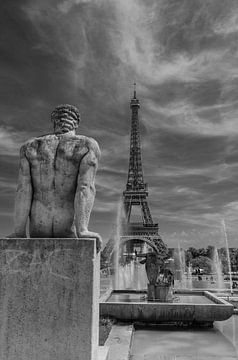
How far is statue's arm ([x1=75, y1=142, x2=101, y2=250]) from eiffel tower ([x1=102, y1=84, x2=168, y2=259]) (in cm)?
5271

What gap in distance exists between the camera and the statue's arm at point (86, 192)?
3.91 meters

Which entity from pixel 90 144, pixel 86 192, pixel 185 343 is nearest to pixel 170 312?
pixel 185 343

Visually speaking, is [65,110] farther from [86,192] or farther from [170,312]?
[170,312]

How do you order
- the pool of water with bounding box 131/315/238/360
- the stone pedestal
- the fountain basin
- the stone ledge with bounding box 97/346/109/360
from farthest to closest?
the fountain basin
the pool of water with bounding box 131/315/238/360
the stone ledge with bounding box 97/346/109/360
the stone pedestal

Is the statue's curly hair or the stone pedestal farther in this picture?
the statue's curly hair

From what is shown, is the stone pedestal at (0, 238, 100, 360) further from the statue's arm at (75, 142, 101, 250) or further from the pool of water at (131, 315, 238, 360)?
the pool of water at (131, 315, 238, 360)

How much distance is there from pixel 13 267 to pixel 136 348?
16.2 feet

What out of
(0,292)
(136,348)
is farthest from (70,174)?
(136,348)

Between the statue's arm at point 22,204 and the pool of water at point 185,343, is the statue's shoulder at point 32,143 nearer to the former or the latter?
the statue's arm at point 22,204

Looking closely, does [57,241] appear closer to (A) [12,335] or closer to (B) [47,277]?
(B) [47,277]

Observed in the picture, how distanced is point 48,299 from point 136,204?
6744 centimetres

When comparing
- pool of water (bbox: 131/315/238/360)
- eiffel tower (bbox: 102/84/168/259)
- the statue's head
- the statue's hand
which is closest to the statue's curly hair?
the statue's head

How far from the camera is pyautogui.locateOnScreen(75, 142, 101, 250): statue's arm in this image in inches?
154

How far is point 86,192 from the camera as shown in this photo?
157 inches
